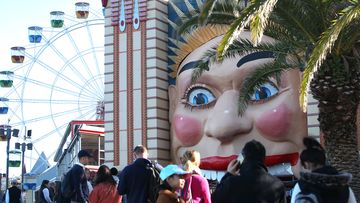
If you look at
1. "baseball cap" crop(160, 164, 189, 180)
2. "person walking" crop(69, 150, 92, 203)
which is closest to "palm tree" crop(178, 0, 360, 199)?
"person walking" crop(69, 150, 92, 203)

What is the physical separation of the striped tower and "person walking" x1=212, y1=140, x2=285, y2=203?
13.1 metres

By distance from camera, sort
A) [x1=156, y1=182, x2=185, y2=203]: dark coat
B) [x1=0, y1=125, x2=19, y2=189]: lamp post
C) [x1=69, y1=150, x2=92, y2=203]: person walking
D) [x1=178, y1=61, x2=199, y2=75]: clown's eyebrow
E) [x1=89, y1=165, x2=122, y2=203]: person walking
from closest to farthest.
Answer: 1. [x1=156, y1=182, x2=185, y2=203]: dark coat
2. [x1=89, y1=165, x2=122, y2=203]: person walking
3. [x1=69, y1=150, x2=92, y2=203]: person walking
4. [x1=178, y1=61, x2=199, y2=75]: clown's eyebrow
5. [x1=0, y1=125, x2=19, y2=189]: lamp post

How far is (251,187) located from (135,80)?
14189mm

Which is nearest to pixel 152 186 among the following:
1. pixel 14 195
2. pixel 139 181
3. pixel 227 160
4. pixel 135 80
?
pixel 139 181

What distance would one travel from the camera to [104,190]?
30.3 feet

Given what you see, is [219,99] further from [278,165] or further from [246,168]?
[246,168]

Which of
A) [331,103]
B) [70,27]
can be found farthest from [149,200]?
[70,27]

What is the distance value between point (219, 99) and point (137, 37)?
405cm

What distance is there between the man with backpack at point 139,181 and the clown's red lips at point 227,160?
7.95m

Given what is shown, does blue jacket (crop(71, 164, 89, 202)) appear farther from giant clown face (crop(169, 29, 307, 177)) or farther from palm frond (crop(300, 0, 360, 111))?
giant clown face (crop(169, 29, 307, 177))

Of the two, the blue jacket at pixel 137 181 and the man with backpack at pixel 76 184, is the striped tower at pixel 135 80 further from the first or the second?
the blue jacket at pixel 137 181

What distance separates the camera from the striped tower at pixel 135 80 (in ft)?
63.0

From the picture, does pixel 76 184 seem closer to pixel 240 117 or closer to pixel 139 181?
pixel 139 181

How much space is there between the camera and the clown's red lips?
16562 mm
